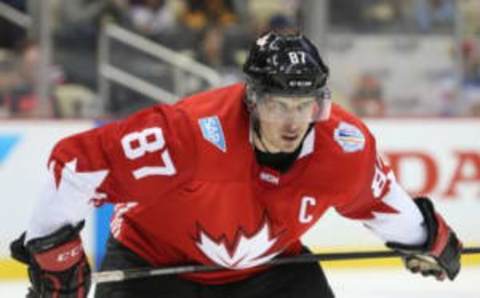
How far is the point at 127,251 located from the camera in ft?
7.87

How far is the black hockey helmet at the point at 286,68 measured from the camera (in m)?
2.09

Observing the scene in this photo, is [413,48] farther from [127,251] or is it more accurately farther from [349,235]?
[127,251]

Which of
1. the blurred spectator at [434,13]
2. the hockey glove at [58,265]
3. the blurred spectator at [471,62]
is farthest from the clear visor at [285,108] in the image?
the blurred spectator at [434,13]

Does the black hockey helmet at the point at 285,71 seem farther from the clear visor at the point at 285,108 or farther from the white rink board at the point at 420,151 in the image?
the white rink board at the point at 420,151

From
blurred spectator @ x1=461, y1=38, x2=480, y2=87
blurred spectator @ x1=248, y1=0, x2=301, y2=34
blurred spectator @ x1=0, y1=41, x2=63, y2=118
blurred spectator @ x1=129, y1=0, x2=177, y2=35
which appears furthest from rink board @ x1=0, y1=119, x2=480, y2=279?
blurred spectator @ x1=129, y1=0, x2=177, y2=35

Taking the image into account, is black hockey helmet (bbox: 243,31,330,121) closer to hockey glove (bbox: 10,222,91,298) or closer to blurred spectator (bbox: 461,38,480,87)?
hockey glove (bbox: 10,222,91,298)

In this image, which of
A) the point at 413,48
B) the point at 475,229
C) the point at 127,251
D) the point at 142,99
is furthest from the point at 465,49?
the point at 127,251

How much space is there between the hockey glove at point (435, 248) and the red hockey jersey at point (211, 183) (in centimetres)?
5

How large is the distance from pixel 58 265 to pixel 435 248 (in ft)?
2.94

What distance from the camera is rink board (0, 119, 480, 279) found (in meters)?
4.28

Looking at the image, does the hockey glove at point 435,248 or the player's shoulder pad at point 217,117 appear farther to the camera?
the hockey glove at point 435,248

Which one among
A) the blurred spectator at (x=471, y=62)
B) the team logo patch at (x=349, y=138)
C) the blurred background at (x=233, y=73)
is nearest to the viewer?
the team logo patch at (x=349, y=138)

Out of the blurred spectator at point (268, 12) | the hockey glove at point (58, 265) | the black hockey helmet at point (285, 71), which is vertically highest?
the black hockey helmet at point (285, 71)

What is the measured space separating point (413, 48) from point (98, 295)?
11.8ft
